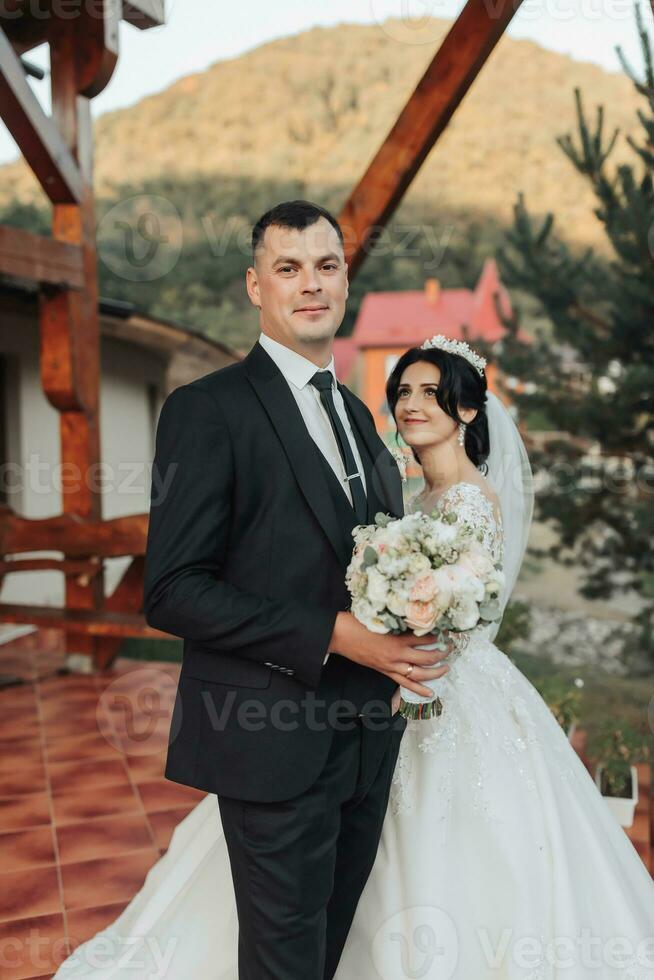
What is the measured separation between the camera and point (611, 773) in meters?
3.90

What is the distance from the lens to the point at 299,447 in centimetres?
200

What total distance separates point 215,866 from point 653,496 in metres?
7.52

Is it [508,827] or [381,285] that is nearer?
[508,827]

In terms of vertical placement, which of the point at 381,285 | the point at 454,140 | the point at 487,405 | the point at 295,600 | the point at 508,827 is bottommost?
the point at 508,827

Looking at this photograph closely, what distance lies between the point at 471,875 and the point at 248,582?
1230mm

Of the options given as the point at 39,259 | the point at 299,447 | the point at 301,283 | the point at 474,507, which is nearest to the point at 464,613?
the point at 299,447

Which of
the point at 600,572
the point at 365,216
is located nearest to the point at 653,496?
the point at 600,572

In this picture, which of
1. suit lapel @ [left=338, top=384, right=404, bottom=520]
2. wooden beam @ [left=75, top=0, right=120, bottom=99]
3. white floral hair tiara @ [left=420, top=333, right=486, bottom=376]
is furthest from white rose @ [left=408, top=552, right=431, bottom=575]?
wooden beam @ [left=75, top=0, right=120, bottom=99]

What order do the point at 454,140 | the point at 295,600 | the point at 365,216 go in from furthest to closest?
the point at 454,140 < the point at 365,216 < the point at 295,600

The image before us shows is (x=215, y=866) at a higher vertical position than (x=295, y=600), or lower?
lower

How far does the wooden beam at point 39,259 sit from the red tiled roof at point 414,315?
88.0 feet

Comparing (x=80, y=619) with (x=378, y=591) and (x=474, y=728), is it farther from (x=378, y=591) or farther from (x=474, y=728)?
(x=378, y=591)

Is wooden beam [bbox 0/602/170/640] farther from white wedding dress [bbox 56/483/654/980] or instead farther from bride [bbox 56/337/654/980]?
white wedding dress [bbox 56/483/654/980]

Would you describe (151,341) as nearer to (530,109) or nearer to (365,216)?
(365,216)
